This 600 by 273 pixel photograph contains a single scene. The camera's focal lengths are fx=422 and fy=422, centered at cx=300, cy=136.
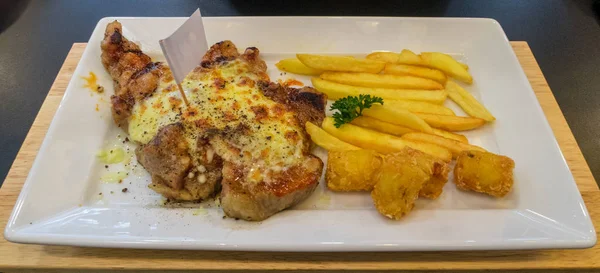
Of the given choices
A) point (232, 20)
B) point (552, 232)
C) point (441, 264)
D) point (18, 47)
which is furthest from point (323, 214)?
point (18, 47)

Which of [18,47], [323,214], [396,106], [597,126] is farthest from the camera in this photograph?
[18,47]

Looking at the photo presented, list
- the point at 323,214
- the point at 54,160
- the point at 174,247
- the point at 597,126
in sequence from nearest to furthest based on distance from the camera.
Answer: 1. the point at 174,247
2. the point at 323,214
3. the point at 54,160
4. the point at 597,126

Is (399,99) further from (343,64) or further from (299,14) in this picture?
(299,14)

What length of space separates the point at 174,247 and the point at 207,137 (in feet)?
2.32

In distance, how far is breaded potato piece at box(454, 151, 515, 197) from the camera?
2.64 m

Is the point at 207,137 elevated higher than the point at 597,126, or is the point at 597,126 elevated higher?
the point at 207,137

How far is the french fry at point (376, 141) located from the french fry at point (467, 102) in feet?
1.96

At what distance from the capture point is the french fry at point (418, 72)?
130 inches

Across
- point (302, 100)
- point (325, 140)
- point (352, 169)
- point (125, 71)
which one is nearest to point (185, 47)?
point (125, 71)

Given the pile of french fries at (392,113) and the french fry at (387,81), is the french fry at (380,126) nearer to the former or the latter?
the pile of french fries at (392,113)

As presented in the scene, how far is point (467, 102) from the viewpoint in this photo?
10.7ft

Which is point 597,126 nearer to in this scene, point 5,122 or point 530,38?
point 530,38

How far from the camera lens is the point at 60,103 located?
10.3 ft

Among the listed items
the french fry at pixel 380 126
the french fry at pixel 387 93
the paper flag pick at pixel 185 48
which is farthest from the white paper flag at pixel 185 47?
the french fry at pixel 380 126
